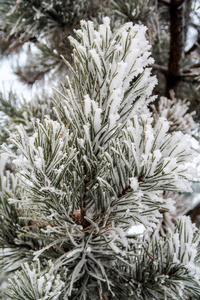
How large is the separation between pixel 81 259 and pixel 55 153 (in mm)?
215

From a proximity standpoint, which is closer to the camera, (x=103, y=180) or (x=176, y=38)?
(x=103, y=180)

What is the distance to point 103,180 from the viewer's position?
36 centimetres

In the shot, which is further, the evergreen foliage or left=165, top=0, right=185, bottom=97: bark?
left=165, top=0, right=185, bottom=97: bark

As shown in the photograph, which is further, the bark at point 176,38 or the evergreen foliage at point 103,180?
the bark at point 176,38

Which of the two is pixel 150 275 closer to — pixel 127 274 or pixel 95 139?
pixel 127 274

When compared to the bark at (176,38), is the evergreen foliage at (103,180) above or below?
below

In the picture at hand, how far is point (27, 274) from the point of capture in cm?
37

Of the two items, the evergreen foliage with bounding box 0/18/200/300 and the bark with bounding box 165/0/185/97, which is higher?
the bark with bounding box 165/0/185/97

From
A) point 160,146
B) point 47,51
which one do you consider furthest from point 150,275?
point 47,51

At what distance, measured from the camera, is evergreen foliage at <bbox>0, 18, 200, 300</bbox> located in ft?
1.18

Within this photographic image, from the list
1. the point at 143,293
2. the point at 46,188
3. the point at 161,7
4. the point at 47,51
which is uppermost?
the point at 161,7

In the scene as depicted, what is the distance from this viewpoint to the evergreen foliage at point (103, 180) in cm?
36

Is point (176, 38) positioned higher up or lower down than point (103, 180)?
higher up

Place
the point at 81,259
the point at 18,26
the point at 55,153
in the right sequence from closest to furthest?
the point at 55,153
the point at 81,259
the point at 18,26
